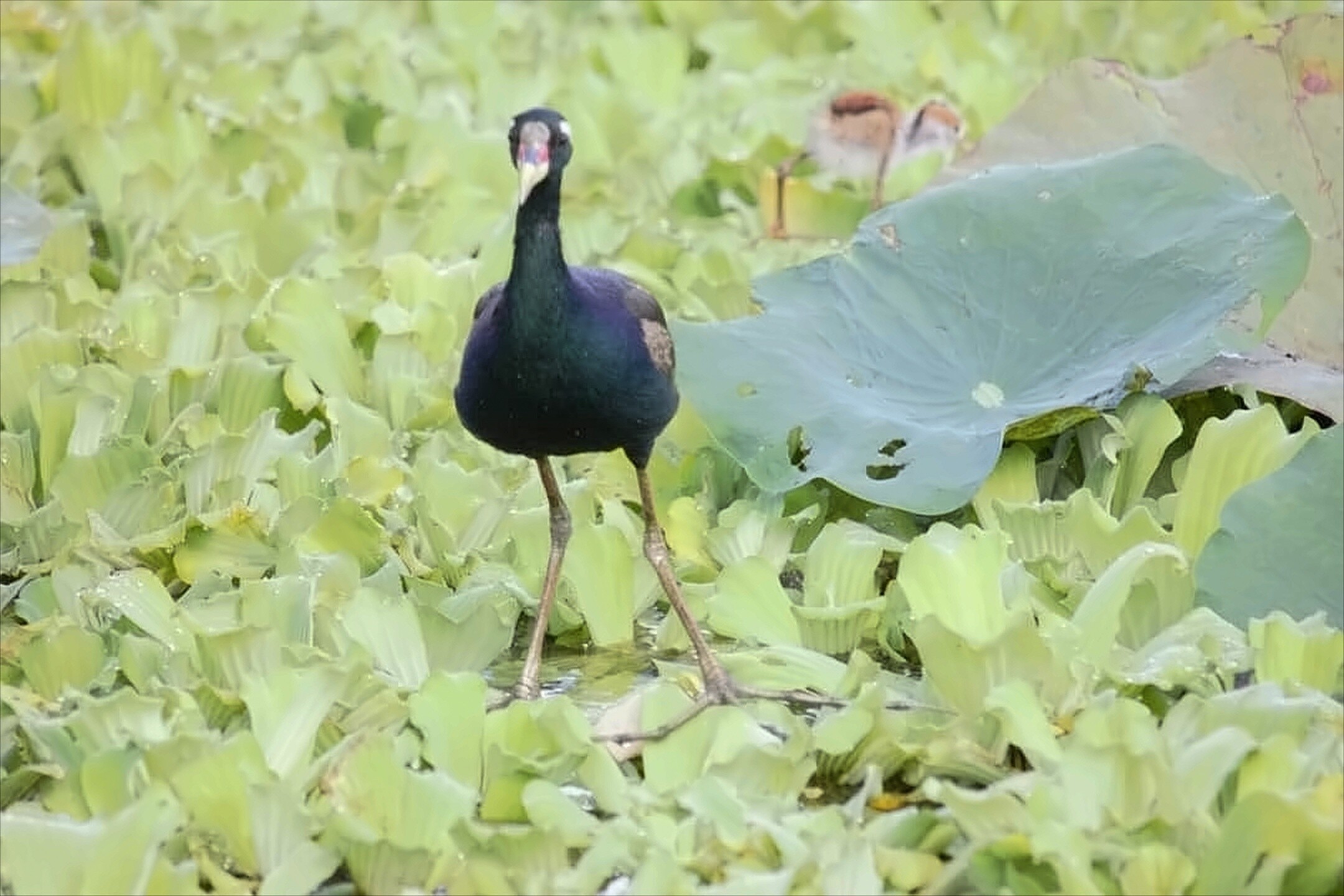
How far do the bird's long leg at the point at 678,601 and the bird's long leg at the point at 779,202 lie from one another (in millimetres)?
1279

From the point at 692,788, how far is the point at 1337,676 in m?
0.78

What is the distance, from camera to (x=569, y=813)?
236 centimetres

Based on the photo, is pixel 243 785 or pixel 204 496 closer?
pixel 243 785

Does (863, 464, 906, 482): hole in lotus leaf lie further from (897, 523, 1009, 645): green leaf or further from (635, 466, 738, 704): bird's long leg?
(897, 523, 1009, 645): green leaf

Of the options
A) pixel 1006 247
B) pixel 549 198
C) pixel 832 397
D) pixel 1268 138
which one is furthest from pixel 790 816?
pixel 1268 138

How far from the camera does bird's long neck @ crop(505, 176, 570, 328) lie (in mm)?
2727

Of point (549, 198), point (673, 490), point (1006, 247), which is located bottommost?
point (673, 490)

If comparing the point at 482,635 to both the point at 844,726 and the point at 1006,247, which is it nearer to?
the point at 844,726

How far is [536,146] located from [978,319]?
3.14 ft

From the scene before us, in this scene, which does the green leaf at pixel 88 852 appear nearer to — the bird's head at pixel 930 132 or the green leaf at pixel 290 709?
the green leaf at pixel 290 709

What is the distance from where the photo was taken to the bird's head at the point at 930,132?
4.50 metres

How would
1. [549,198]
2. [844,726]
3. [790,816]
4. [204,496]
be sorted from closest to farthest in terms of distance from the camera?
[790,816], [844,726], [549,198], [204,496]

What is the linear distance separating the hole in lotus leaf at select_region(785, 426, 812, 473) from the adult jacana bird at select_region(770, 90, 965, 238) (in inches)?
47.7

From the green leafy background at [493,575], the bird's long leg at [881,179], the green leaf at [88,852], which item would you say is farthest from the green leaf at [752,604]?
the bird's long leg at [881,179]
